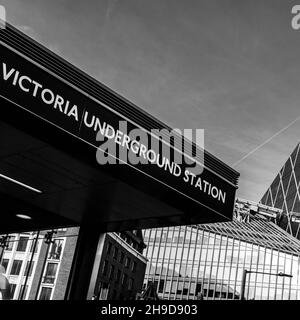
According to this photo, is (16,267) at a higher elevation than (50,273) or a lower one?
higher

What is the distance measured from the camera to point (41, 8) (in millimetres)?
9055

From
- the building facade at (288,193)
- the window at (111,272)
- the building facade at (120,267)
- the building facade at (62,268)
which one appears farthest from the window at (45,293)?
the building facade at (288,193)

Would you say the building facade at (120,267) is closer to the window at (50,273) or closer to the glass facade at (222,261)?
the glass facade at (222,261)

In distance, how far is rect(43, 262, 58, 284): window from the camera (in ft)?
246

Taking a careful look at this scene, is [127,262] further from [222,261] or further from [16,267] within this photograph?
[222,261]

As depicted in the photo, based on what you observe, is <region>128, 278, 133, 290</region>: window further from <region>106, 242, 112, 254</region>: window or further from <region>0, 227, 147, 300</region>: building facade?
<region>106, 242, 112, 254</region>: window

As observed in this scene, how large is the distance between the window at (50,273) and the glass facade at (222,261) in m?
31.5

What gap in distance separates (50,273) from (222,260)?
4476cm

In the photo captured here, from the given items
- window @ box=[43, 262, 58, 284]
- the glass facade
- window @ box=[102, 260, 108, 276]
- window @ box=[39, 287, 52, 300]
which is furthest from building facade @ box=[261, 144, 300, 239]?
window @ box=[39, 287, 52, 300]

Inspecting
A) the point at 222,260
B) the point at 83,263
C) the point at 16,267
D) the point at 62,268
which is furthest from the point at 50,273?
the point at 83,263

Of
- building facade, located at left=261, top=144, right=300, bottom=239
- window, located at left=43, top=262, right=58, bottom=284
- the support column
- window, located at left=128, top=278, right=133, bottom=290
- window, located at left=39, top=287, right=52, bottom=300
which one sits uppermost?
building facade, located at left=261, top=144, right=300, bottom=239

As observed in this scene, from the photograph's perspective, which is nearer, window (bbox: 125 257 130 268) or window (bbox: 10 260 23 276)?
window (bbox: 10 260 23 276)

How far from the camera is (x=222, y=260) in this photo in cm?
10200
